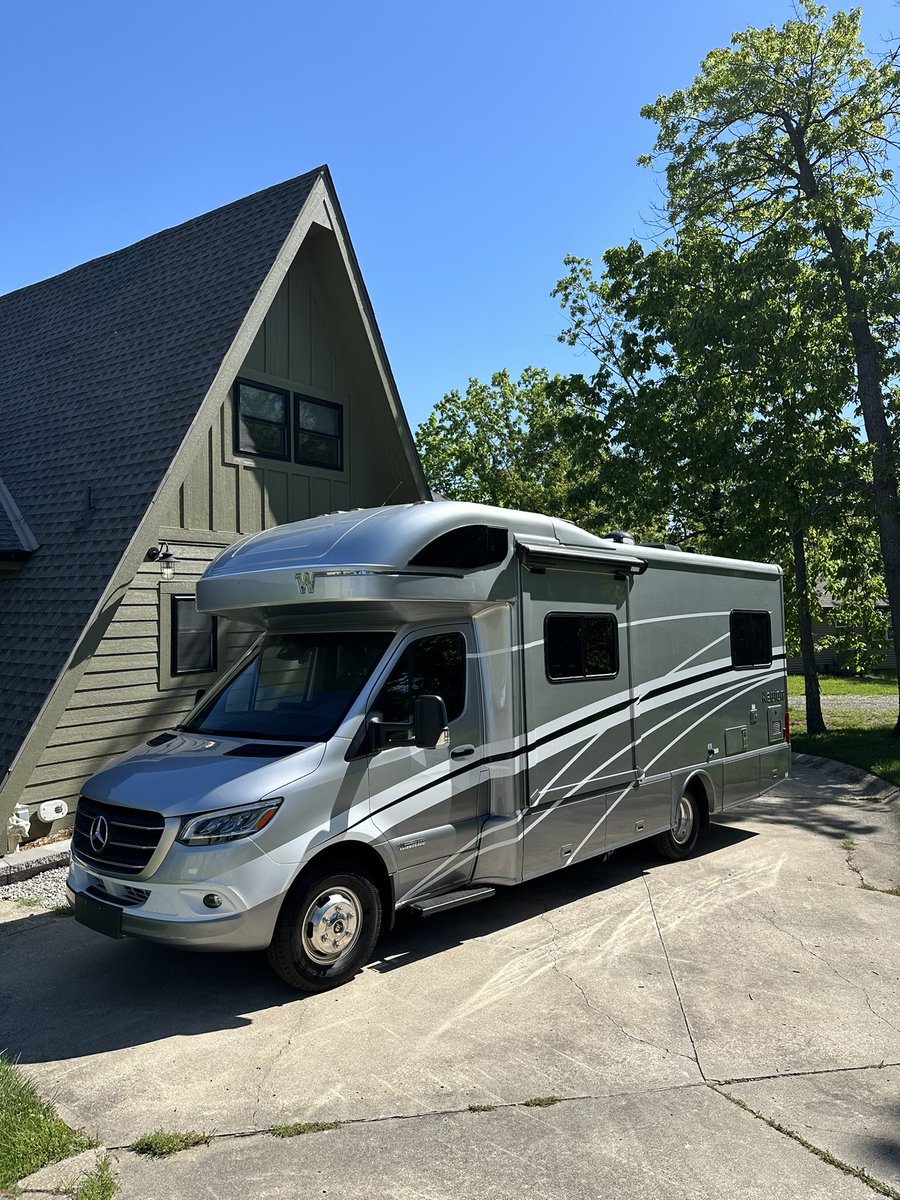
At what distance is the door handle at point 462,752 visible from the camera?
21.3 feet

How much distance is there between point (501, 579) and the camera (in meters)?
6.82

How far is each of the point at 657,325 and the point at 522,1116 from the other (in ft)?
52.4

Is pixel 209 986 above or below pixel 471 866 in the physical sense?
below

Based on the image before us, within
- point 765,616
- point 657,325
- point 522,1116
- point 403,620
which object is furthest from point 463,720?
point 657,325

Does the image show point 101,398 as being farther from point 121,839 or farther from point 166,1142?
point 166,1142

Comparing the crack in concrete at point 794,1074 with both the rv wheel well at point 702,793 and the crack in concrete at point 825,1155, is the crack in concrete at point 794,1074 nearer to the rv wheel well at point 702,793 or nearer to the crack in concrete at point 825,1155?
the crack in concrete at point 825,1155

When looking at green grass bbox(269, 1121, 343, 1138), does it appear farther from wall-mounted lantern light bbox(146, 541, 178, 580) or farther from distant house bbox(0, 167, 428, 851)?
wall-mounted lantern light bbox(146, 541, 178, 580)

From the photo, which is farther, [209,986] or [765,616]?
[765,616]

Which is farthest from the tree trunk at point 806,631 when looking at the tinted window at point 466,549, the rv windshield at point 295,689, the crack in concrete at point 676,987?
the rv windshield at point 295,689

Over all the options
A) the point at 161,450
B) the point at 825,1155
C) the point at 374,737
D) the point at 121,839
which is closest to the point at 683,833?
the point at 374,737

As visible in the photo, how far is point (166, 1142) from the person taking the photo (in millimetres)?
4004

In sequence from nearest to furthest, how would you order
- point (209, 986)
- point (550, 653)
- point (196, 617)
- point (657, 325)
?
1. point (209, 986)
2. point (550, 653)
3. point (196, 617)
4. point (657, 325)

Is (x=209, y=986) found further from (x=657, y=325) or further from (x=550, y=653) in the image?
(x=657, y=325)

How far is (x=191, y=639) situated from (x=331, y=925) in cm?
597
